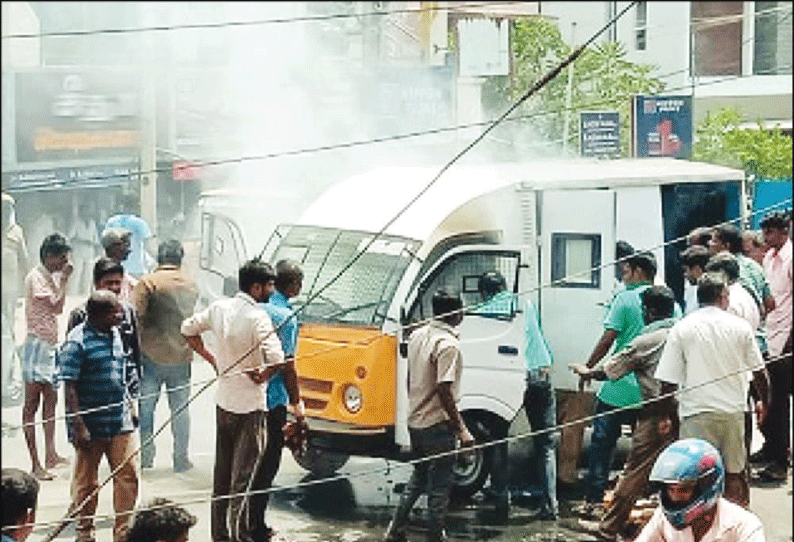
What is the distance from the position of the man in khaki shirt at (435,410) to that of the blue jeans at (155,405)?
1.53 m

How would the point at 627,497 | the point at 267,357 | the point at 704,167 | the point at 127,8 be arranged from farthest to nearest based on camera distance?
the point at 704,167
the point at 627,497
the point at 267,357
the point at 127,8

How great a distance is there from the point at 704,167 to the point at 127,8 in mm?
6173

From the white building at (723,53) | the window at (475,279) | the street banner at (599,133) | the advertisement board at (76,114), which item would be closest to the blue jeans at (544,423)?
the window at (475,279)

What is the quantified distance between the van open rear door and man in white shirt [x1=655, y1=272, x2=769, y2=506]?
4.14 feet

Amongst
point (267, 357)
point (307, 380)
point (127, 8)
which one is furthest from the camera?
point (307, 380)

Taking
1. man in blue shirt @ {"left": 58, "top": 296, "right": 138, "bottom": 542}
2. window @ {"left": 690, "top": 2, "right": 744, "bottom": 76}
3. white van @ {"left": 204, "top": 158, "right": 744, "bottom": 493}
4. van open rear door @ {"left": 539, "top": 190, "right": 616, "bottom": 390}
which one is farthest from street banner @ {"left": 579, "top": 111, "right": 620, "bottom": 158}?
man in blue shirt @ {"left": 58, "top": 296, "right": 138, "bottom": 542}

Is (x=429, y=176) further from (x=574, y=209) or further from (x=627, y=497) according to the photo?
(x=627, y=497)

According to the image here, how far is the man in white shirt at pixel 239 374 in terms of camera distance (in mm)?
6469

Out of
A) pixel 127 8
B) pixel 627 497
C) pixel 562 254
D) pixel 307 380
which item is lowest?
pixel 627 497

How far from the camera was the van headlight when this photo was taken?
7543 mm

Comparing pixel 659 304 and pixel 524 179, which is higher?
pixel 524 179

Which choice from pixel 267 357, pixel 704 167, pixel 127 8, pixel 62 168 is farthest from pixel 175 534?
pixel 62 168

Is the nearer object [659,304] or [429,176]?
[659,304]

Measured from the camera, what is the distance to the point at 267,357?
6.46m
